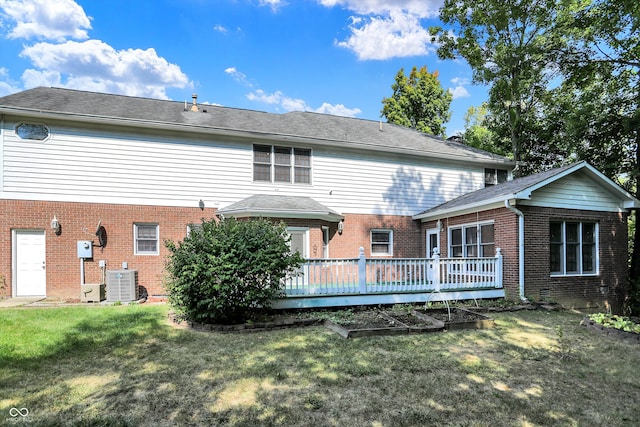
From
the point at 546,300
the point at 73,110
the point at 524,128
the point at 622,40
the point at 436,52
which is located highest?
the point at 436,52

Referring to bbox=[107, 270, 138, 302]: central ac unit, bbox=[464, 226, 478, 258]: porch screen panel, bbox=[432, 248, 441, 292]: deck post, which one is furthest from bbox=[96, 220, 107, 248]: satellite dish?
bbox=[464, 226, 478, 258]: porch screen panel

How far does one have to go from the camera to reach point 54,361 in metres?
4.70

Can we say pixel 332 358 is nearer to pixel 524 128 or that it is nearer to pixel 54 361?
pixel 54 361

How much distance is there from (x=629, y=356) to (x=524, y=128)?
16.5 m

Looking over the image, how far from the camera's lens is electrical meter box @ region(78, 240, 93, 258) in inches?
393

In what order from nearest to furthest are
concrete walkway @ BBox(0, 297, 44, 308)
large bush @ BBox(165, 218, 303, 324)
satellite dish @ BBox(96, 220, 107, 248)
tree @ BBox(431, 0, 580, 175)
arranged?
large bush @ BBox(165, 218, 303, 324) < concrete walkway @ BBox(0, 297, 44, 308) < satellite dish @ BBox(96, 220, 107, 248) < tree @ BBox(431, 0, 580, 175)

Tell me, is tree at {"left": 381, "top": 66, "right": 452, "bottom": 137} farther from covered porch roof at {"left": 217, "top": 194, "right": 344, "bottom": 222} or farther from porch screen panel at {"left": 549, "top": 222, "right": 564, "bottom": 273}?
porch screen panel at {"left": 549, "top": 222, "right": 564, "bottom": 273}

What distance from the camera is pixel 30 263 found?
32.5 feet

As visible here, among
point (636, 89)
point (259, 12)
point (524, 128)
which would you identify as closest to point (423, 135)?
point (524, 128)

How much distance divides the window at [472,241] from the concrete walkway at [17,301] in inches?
492

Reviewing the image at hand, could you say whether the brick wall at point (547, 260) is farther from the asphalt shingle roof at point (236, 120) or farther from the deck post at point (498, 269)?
the asphalt shingle roof at point (236, 120)

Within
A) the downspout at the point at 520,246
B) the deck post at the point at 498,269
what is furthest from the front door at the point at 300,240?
the downspout at the point at 520,246

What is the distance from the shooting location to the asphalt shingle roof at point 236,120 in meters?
10.4

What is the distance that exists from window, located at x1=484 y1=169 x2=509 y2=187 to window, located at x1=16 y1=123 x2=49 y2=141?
15.7 m
